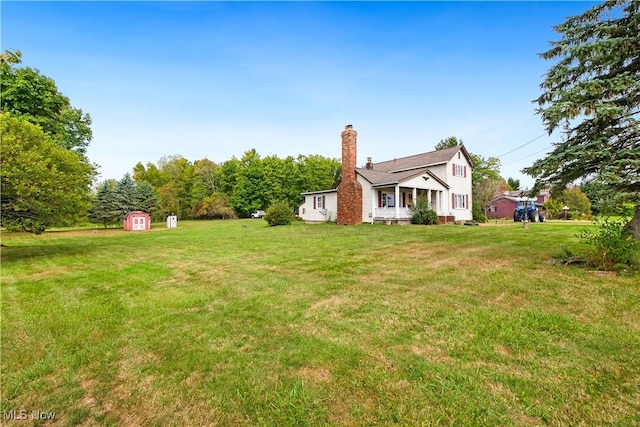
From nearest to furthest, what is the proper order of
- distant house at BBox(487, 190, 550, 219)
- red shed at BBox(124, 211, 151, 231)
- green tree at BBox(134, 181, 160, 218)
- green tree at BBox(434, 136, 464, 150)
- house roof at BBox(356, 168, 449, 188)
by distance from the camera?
house roof at BBox(356, 168, 449, 188) < red shed at BBox(124, 211, 151, 231) < green tree at BBox(134, 181, 160, 218) < distant house at BBox(487, 190, 550, 219) < green tree at BBox(434, 136, 464, 150)

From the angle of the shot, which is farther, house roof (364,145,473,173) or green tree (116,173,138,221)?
green tree (116,173,138,221)

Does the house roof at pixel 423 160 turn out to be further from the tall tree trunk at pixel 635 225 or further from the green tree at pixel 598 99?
the tall tree trunk at pixel 635 225

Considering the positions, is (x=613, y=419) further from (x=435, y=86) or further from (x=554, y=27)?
(x=435, y=86)

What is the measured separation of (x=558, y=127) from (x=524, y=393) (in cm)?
655

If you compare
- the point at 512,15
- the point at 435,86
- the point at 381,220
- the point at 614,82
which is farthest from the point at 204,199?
the point at 614,82

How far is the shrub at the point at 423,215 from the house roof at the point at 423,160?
19.3 feet

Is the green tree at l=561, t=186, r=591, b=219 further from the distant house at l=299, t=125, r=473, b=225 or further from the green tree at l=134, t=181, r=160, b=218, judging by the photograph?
the green tree at l=134, t=181, r=160, b=218

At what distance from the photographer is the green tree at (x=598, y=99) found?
17.6 feet

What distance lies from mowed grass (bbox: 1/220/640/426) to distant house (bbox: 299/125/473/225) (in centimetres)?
1442

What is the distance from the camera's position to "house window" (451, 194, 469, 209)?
23.9m

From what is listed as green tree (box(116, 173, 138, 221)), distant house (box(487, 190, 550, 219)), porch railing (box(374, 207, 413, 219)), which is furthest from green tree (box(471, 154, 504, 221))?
green tree (box(116, 173, 138, 221))

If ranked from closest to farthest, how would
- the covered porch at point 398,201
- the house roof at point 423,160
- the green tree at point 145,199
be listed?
the covered porch at point 398,201, the house roof at point 423,160, the green tree at point 145,199

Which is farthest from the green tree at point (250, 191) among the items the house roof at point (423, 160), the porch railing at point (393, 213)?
the porch railing at point (393, 213)

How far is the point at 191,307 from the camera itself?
4.52m
